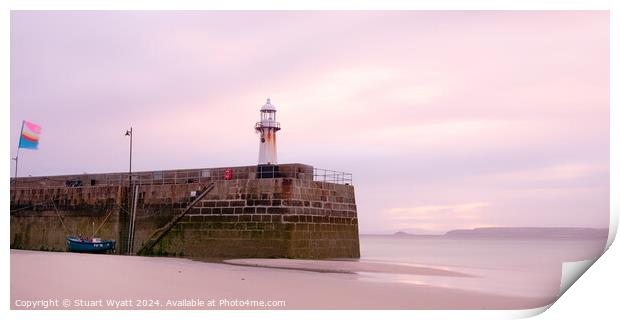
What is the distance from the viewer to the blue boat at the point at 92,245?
20172mm

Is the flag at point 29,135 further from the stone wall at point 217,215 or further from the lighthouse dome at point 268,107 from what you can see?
the lighthouse dome at point 268,107

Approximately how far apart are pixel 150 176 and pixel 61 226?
3.23 metres

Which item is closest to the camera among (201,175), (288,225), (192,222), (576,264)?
(576,264)

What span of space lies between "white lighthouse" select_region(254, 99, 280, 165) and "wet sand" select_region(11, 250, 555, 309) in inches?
371

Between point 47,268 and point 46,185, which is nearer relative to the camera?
point 47,268

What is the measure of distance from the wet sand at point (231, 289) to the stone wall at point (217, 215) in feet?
11.6

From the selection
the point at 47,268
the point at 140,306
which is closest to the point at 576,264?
the point at 140,306

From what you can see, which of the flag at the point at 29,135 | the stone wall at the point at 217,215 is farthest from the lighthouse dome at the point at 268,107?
the flag at the point at 29,135

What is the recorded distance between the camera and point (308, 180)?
1917cm

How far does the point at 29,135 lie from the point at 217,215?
5.33 m

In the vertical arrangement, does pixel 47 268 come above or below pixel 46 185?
below

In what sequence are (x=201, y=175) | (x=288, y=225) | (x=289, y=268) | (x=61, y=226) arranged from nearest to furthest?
(x=289, y=268)
(x=288, y=225)
(x=201, y=175)
(x=61, y=226)

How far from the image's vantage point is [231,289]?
11531mm

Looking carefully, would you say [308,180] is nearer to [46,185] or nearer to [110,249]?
[110,249]
